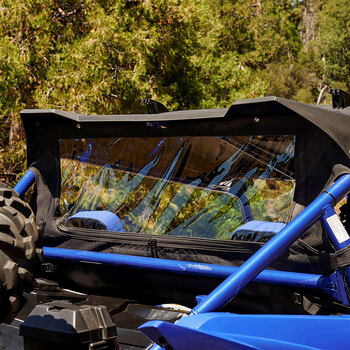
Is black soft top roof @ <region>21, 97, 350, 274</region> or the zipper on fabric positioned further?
the zipper on fabric

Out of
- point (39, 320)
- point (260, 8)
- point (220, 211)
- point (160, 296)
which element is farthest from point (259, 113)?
point (260, 8)

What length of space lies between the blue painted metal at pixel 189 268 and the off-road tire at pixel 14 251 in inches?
26.7

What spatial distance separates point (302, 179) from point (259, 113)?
0.42 m

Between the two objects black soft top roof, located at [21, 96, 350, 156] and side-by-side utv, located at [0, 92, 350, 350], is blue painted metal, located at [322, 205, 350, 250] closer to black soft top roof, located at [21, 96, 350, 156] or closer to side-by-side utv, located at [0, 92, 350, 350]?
side-by-side utv, located at [0, 92, 350, 350]

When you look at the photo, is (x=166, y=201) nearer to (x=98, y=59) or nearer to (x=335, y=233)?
(x=335, y=233)

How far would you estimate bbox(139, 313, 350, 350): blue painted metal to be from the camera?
210 centimetres

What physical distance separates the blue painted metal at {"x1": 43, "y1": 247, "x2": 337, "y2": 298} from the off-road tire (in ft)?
2.23

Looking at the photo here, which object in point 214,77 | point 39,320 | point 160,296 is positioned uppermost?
point 214,77

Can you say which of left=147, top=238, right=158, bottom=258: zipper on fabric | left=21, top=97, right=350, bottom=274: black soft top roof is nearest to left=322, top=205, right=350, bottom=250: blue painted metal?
left=21, top=97, right=350, bottom=274: black soft top roof

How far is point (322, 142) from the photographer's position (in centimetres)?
304

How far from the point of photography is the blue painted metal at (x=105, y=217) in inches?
151

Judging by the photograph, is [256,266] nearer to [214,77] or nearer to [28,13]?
[28,13]

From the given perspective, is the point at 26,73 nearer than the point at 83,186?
No

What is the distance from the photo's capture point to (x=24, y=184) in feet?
13.2
